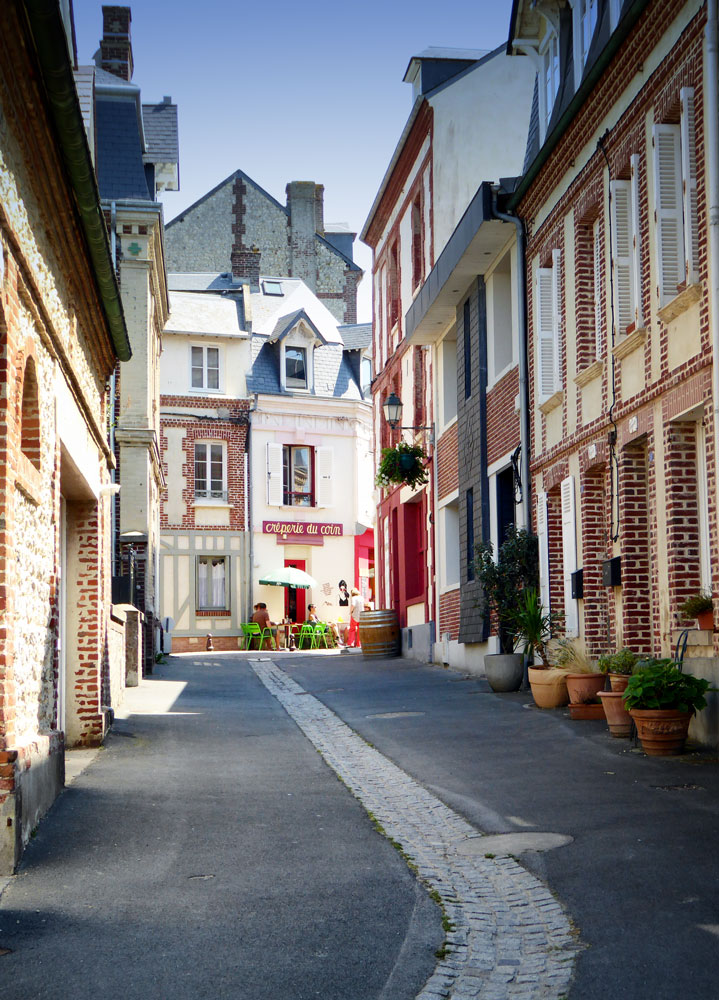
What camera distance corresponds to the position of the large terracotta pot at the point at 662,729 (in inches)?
375

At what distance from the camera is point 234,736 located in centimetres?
1234

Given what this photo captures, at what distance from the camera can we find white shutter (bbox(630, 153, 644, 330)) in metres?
11.9

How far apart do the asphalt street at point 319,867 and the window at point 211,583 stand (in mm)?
24964

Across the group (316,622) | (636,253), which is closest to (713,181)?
(636,253)

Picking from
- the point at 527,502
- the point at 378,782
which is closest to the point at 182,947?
the point at 378,782

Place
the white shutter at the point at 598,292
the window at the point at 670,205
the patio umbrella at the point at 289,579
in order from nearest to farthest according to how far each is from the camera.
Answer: the window at the point at 670,205
the white shutter at the point at 598,292
the patio umbrella at the point at 289,579

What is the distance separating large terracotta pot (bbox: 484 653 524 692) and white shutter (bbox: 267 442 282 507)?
76.3ft

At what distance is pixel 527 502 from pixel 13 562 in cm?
1006

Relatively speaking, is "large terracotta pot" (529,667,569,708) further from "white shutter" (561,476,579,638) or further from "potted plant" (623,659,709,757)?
"potted plant" (623,659,709,757)

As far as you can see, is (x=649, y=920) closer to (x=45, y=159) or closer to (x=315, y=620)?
(x=45, y=159)

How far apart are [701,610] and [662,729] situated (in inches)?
46.4

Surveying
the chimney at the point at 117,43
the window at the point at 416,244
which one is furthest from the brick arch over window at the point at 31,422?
the chimney at the point at 117,43

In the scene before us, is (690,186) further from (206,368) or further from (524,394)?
(206,368)

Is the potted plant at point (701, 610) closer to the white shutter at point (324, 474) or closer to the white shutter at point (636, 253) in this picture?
the white shutter at point (636, 253)
